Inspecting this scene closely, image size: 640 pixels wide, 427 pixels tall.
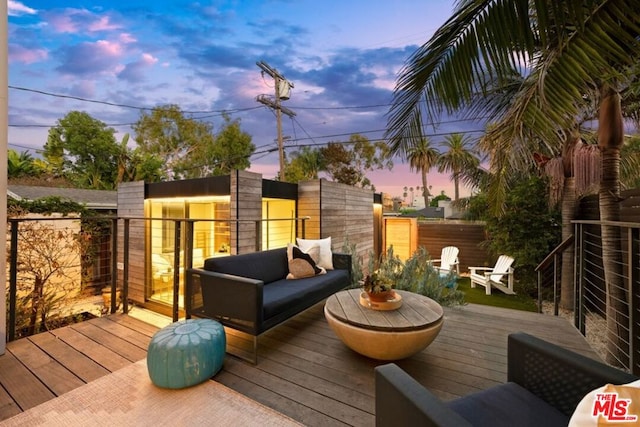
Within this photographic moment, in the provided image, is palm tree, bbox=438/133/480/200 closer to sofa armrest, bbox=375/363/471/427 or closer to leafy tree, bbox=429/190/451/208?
sofa armrest, bbox=375/363/471/427

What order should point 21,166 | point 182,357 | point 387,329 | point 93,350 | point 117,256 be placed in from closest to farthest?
point 182,357 < point 387,329 < point 93,350 < point 117,256 < point 21,166

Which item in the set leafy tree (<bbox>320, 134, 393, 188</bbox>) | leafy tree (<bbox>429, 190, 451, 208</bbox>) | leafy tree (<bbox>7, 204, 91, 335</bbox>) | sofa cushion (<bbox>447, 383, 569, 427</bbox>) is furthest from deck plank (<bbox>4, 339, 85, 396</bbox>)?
leafy tree (<bbox>429, 190, 451, 208</bbox>)

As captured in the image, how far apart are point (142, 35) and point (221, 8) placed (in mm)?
2586

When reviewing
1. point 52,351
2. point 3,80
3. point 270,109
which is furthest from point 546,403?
point 270,109

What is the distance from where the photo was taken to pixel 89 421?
5.33 ft

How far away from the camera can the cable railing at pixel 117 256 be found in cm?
326

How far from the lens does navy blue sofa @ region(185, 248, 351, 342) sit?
2.30m

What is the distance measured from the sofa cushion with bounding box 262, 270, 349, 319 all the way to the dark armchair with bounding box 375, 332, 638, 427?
1525 mm

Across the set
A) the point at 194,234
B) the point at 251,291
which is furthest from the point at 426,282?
the point at 194,234

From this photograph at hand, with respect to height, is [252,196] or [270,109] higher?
[270,109]

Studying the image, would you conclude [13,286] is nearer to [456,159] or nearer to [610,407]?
[610,407]

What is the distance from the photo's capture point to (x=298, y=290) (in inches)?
115

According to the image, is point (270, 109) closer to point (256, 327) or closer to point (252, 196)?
point (252, 196)

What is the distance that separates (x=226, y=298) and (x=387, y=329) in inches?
54.2
